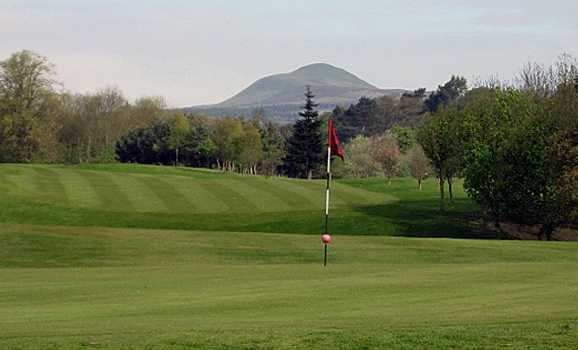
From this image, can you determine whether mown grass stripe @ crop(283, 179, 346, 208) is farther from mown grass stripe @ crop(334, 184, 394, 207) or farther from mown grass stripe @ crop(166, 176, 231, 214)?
mown grass stripe @ crop(166, 176, 231, 214)

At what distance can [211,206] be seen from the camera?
59.8 m

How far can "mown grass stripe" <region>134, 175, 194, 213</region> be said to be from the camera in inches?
2318

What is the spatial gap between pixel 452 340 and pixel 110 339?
4.44 meters

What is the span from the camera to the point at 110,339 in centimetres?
1280

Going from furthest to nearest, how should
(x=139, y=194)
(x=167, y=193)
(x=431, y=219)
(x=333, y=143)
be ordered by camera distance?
(x=167, y=193), (x=139, y=194), (x=431, y=219), (x=333, y=143)

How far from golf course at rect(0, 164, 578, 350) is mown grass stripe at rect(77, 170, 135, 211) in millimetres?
4403

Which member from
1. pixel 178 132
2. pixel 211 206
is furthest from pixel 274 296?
pixel 178 132

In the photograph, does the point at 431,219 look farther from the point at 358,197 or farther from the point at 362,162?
the point at 362,162

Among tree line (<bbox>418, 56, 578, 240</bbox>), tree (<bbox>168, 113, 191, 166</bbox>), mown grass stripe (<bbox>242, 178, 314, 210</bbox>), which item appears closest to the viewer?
tree line (<bbox>418, 56, 578, 240</bbox>)

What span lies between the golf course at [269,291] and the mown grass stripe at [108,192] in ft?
14.4

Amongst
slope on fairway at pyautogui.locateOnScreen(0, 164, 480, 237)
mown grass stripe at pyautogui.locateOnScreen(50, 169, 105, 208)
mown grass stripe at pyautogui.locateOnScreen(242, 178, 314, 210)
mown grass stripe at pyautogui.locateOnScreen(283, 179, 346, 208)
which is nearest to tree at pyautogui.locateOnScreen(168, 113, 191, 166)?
mown grass stripe at pyautogui.locateOnScreen(283, 179, 346, 208)

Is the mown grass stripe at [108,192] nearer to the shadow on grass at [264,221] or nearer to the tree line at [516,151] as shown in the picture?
the shadow on grass at [264,221]

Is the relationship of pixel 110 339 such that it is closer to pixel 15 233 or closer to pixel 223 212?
pixel 15 233

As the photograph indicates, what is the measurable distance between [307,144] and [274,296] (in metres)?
105
